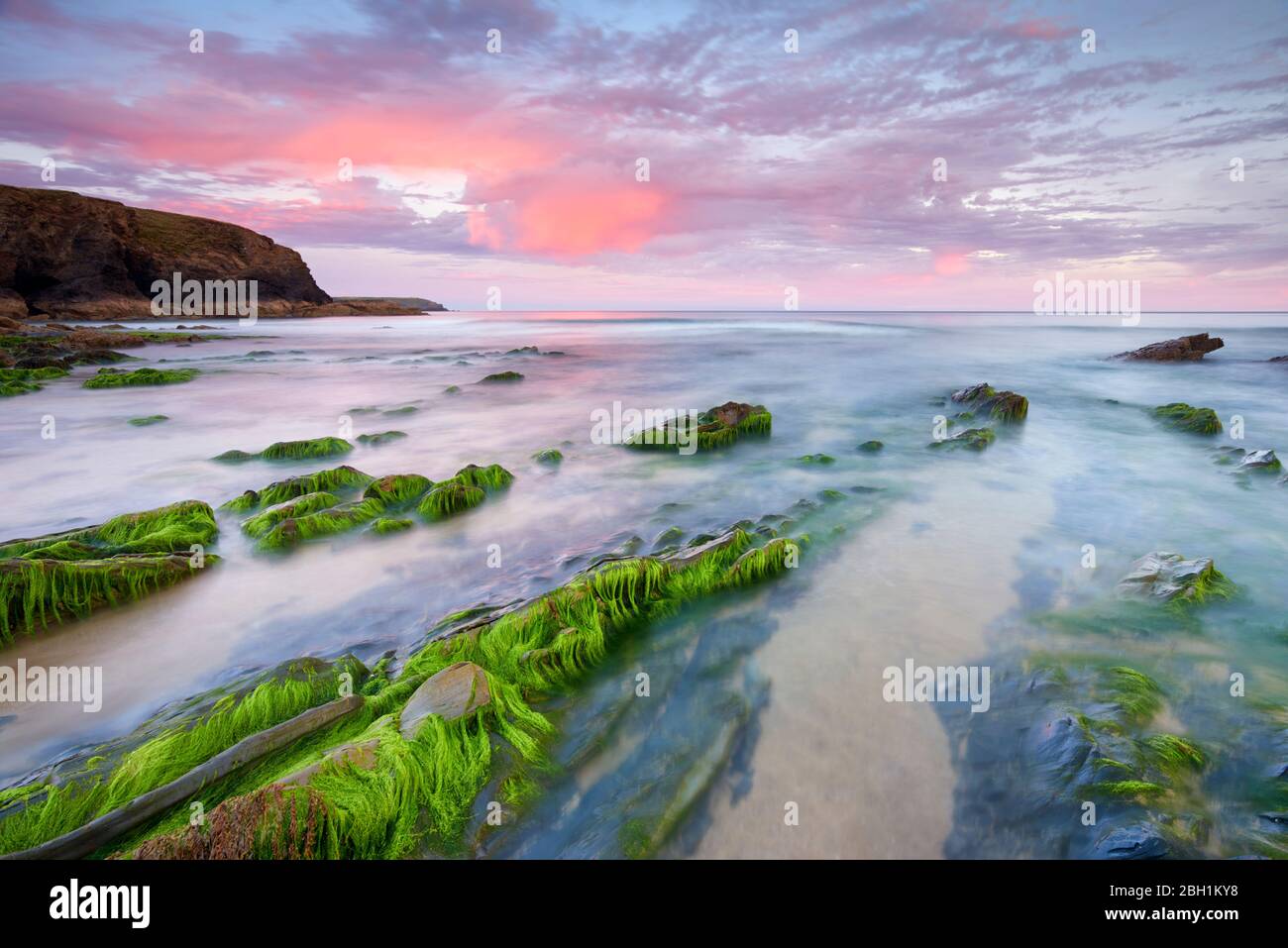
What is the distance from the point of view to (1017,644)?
12.3 feet

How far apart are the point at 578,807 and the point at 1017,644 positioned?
327cm

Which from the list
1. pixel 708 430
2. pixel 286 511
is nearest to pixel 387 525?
pixel 286 511

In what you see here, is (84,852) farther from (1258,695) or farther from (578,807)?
(1258,695)

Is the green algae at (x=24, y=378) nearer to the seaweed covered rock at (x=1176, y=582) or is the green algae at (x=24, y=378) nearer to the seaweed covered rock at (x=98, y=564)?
the seaweed covered rock at (x=98, y=564)

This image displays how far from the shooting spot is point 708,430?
9344 mm

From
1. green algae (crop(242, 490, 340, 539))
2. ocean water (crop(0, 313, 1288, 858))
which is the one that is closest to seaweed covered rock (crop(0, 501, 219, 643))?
ocean water (crop(0, 313, 1288, 858))

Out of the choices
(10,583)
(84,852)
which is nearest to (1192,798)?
(84,852)

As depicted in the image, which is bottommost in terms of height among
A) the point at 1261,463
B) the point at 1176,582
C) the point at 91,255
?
the point at 1176,582

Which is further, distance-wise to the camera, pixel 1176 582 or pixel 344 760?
pixel 1176 582

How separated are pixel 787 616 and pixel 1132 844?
221 cm

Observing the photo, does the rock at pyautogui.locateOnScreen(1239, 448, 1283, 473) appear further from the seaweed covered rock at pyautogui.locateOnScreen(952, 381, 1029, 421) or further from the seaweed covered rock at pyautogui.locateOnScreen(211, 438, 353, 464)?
the seaweed covered rock at pyautogui.locateOnScreen(211, 438, 353, 464)

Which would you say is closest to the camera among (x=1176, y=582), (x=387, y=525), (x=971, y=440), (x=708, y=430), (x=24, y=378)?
(x=1176, y=582)

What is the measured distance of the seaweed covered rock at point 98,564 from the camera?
12.0 ft

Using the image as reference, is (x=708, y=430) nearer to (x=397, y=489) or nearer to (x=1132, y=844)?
(x=397, y=489)
